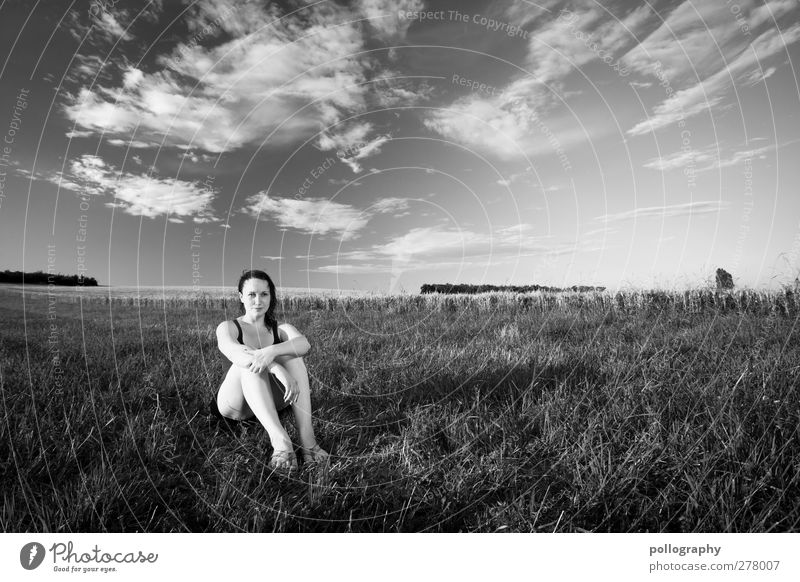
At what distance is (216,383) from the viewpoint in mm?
4707

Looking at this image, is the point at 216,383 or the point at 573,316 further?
the point at 573,316

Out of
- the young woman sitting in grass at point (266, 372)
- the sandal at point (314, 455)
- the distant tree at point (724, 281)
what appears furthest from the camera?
the distant tree at point (724, 281)

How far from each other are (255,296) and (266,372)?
0.65 m

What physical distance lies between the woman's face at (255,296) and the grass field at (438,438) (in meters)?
0.97

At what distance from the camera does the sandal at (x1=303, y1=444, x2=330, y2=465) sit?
3325mm

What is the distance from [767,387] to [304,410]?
4.13 metres

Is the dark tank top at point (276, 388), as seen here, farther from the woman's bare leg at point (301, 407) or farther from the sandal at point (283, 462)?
the sandal at point (283, 462)

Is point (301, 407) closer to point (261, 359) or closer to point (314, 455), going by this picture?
point (314, 455)

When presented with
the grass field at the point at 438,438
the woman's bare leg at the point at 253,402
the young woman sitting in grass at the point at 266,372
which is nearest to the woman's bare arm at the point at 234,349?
the young woman sitting in grass at the point at 266,372

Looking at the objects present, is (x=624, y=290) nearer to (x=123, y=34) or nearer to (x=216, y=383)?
(x=216, y=383)

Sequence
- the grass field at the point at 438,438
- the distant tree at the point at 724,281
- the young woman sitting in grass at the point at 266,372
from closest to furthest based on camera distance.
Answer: the grass field at the point at 438,438
the young woman sitting in grass at the point at 266,372
the distant tree at the point at 724,281

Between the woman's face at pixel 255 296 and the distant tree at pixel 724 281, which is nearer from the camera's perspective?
the woman's face at pixel 255 296

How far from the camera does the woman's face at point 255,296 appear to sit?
11.9 ft
